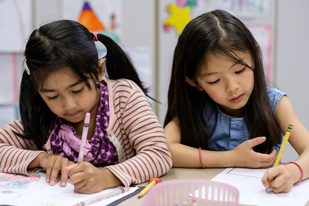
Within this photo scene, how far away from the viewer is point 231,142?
37.0 inches

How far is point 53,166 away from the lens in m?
0.69

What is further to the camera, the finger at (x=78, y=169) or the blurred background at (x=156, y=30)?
A: the blurred background at (x=156, y=30)

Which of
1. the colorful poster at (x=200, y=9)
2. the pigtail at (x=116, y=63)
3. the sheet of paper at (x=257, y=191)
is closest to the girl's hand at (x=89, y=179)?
the sheet of paper at (x=257, y=191)

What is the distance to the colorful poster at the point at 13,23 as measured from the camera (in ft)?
4.89

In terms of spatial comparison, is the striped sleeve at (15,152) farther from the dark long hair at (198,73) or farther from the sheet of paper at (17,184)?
the dark long hair at (198,73)

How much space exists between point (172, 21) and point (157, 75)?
32 cm

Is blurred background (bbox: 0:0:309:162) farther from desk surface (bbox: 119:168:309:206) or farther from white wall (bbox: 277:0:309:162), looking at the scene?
desk surface (bbox: 119:168:309:206)

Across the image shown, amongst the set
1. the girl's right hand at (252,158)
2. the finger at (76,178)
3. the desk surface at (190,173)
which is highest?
the finger at (76,178)

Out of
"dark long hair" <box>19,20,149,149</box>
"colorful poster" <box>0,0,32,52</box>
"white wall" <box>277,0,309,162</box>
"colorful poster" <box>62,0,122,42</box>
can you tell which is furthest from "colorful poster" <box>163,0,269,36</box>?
"dark long hair" <box>19,20,149,149</box>

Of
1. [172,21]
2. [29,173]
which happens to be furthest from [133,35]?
[29,173]

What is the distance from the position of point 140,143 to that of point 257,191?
0.29 metres

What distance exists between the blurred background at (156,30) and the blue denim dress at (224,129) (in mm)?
627

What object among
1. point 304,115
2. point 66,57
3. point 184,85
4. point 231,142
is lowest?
point 304,115

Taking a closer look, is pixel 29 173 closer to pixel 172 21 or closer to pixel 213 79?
pixel 213 79
